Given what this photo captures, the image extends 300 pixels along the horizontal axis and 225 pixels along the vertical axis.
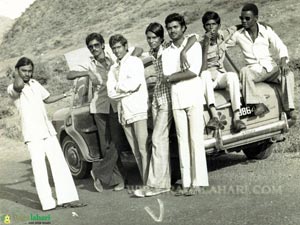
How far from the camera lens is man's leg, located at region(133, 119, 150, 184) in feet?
22.5

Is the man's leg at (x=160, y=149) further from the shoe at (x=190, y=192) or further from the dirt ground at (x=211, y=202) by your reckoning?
the shoe at (x=190, y=192)

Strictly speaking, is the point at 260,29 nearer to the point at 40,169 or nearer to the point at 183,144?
the point at 183,144

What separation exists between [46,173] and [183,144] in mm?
1733

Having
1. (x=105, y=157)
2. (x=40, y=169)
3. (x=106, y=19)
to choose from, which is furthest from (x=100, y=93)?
(x=106, y=19)

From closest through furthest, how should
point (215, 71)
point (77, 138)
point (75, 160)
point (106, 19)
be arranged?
point (215, 71) → point (77, 138) → point (75, 160) → point (106, 19)

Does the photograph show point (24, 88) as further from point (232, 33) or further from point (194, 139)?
point (232, 33)

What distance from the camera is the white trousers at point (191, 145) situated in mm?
6535

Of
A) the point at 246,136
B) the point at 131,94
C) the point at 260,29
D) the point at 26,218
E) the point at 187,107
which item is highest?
the point at 260,29

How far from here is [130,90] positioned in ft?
21.9

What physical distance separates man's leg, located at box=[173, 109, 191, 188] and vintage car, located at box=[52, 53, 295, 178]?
1.43ft

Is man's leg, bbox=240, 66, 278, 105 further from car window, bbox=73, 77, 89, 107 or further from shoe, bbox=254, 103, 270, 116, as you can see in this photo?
car window, bbox=73, 77, 89, 107

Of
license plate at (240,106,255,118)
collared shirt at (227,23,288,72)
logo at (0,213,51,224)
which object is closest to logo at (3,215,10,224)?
logo at (0,213,51,224)

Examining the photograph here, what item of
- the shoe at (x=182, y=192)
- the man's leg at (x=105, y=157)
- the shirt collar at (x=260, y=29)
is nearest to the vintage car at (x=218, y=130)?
the man's leg at (x=105, y=157)

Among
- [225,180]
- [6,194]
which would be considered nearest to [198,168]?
[225,180]
